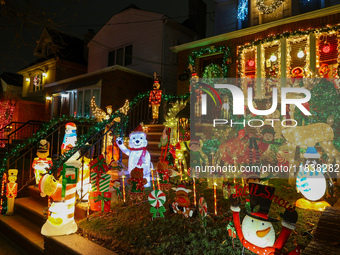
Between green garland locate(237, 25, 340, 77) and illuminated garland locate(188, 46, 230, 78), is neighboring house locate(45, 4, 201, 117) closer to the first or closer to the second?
illuminated garland locate(188, 46, 230, 78)

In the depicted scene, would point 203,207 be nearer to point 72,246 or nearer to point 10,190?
point 72,246

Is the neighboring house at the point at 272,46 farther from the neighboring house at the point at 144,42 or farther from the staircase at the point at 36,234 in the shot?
the staircase at the point at 36,234

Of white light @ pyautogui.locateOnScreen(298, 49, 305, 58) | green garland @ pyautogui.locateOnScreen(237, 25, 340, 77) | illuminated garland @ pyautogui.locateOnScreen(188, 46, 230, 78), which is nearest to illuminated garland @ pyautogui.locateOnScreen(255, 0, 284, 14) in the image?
green garland @ pyautogui.locateOnScreen(237, 25, 340, 77)

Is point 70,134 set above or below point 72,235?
above

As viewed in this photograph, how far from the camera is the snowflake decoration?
11586 mm

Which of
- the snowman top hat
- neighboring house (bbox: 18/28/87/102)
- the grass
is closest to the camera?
the snowman top hat

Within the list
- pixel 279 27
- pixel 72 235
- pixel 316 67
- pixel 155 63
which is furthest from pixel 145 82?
pixel 72 235

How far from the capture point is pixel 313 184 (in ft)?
14.6

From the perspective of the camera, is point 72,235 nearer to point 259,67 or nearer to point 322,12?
point 259,67

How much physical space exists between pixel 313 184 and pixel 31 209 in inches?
236

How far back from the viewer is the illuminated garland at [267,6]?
10.4m

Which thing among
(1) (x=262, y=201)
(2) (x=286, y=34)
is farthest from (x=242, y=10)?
(1) (x=262, y=201)

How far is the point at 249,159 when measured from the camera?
225 inches

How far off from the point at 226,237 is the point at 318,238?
114cm
